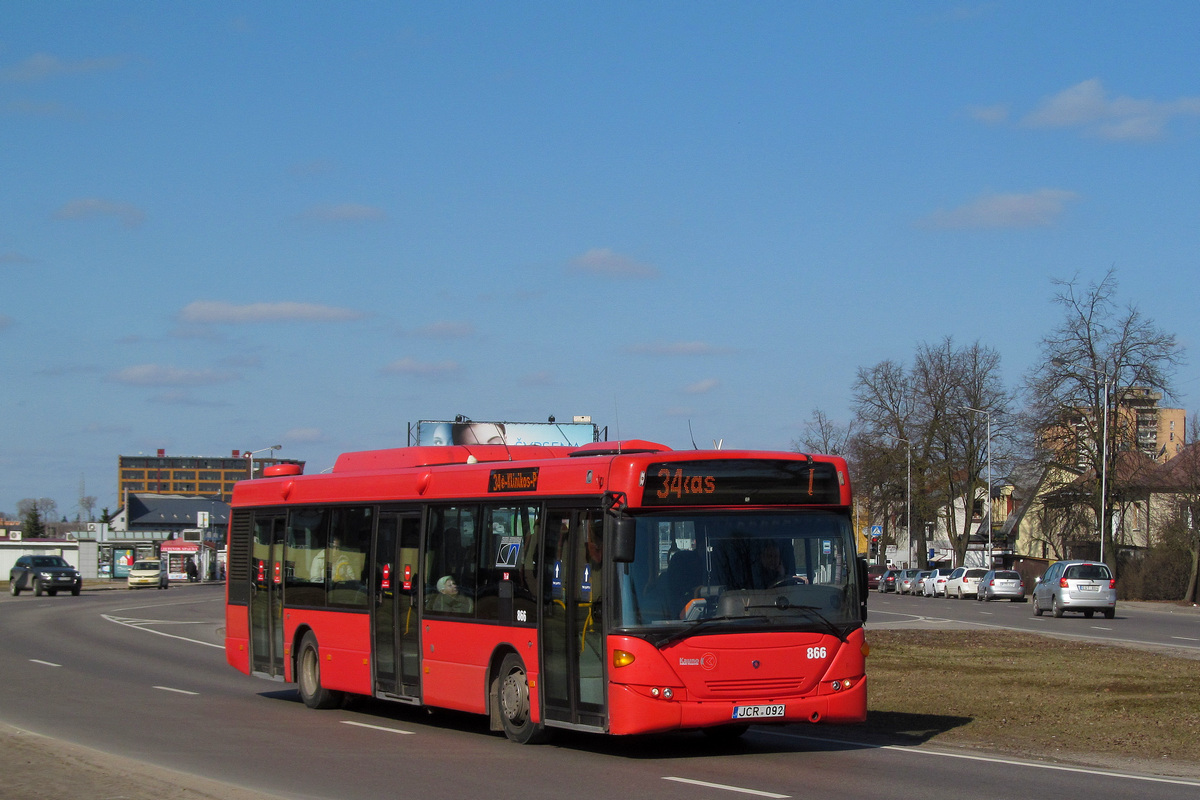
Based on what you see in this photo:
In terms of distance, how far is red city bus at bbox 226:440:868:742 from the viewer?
11.5 metres

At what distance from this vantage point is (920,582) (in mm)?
67812

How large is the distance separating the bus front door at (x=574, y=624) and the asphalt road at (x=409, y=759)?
486 millimetres

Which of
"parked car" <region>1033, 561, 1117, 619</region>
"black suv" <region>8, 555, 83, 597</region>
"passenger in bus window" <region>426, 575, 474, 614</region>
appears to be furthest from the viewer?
"black suv" <region>8, 555, 83, 597</region>

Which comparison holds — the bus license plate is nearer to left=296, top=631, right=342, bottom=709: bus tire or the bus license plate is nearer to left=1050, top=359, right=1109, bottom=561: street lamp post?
left=296, top=631, right=342, bottom=709: bus tire

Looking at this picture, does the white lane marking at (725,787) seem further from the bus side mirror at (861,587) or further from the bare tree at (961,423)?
the bare tree at (961,423)

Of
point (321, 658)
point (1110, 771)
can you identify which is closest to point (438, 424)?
point (321, 658)

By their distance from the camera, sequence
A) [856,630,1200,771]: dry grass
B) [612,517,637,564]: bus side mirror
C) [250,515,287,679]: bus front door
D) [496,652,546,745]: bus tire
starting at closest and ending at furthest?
[612,517,637,564]: bus side mirror
[496,652,546,745]: bus tire
[856,630,1200,771]: dry grass
[250,515,287,679]: bus front door

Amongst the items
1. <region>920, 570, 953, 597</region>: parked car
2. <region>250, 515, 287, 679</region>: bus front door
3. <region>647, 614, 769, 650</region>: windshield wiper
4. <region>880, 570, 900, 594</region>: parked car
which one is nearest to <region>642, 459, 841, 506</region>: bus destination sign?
<region>647, 614, 769, 650</region>: windshield wiper

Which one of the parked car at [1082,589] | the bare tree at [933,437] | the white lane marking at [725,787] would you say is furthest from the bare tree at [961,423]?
the white lane marking at [725,787]

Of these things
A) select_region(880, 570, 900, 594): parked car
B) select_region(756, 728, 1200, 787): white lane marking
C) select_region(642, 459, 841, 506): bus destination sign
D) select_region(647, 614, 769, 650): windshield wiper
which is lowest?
select_region(880, 570, 900, 594): parked car

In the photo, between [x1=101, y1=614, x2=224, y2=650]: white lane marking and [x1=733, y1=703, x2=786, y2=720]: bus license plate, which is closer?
[x1=733, y1=703, x2=786, y2=720]: bus license plate

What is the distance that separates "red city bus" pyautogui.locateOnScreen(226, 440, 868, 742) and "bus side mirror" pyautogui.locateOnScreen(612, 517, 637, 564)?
0.01 meters

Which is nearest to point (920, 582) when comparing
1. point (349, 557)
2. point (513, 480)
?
point (349, 557)

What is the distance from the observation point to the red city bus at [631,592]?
452 inches
